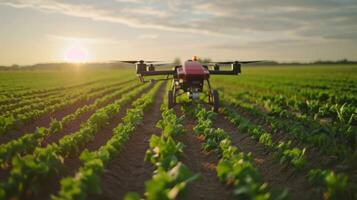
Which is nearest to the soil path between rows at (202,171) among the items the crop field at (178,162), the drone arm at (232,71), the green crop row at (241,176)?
the crop field at (178,162)

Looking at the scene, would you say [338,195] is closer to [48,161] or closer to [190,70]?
[48,161]

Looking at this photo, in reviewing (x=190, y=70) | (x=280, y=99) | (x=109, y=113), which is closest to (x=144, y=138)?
(x=109, y=113)

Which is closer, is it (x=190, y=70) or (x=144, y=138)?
(x=144, y=138)

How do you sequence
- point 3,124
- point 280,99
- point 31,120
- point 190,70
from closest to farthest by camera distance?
1. point 3,124
2. point 31,120
3. point 190,70
4. point 280,99

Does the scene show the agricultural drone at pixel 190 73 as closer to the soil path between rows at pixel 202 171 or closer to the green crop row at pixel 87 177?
the soil path between rows at pixel 202 171

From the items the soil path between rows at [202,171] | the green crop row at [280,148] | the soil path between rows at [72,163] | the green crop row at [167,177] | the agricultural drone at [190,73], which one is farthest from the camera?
the agricultural drone at [190,73]

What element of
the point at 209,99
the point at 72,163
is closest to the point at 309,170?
the point at 72,163
